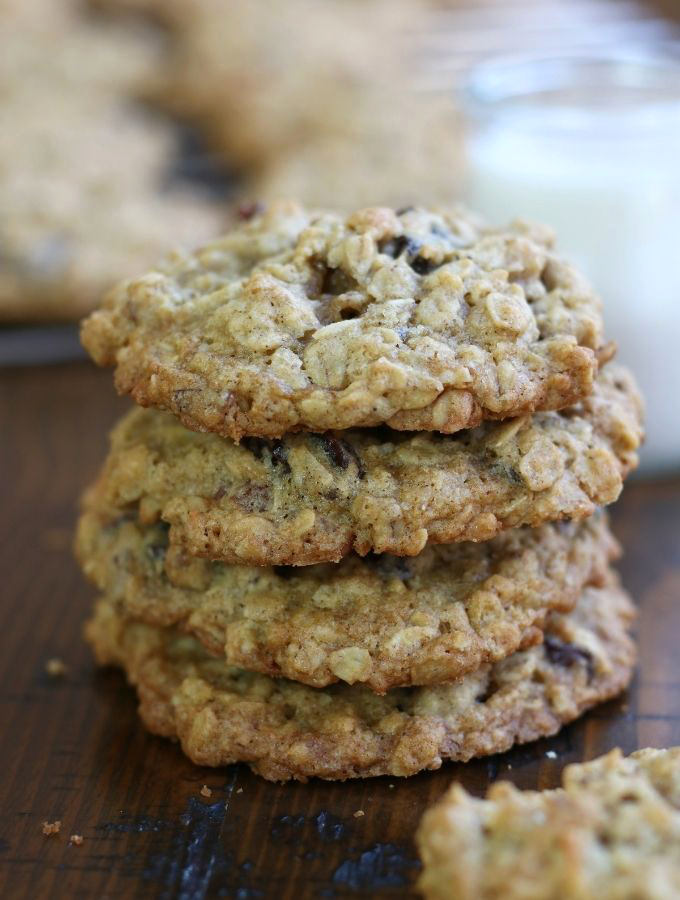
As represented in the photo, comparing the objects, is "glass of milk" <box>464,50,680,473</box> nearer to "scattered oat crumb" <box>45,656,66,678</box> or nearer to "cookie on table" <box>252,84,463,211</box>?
"cookie on table" <box>252,84,463,211</box>

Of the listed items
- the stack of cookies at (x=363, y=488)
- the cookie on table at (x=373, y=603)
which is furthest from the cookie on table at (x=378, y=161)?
the cookie on table at (x=373, y=603)

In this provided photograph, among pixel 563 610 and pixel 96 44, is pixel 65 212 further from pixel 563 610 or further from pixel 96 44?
pixel 563 610

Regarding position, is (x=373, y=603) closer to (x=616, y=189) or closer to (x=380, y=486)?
(x=380, y=486)

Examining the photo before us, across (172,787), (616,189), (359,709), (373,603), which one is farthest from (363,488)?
(616,189)

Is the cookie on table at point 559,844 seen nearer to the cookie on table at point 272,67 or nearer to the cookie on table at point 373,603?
the cookie on table at point 373,603

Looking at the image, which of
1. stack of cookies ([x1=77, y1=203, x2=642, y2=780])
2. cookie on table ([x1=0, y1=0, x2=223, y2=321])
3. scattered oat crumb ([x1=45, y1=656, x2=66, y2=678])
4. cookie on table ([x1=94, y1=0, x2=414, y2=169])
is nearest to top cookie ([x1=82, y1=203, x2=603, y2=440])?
stack of cookies ([x1=77, y1=203, x2=642, y2=780])

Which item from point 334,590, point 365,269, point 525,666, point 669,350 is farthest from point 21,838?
point 669,350
